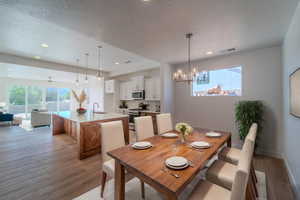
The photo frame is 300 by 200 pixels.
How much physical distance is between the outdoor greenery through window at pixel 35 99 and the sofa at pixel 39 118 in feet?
10.3

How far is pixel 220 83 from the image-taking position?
152 inches

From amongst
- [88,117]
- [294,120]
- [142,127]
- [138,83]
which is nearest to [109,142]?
[142,127]

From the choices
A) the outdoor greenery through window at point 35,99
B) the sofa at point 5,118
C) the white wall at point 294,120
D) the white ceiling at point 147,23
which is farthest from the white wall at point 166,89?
the outdoor greenery through window at point 35,99

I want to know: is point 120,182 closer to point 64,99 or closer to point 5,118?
point 5,118

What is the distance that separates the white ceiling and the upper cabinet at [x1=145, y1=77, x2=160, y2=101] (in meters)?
1.80

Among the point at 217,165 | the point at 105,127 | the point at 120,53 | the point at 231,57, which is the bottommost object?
the point at 217,165

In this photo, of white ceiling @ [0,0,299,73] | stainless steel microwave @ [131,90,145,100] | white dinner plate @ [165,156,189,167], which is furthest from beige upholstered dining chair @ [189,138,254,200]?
stainless steel microwave @ [131,90,145,100]

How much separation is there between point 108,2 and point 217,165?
2617 mm

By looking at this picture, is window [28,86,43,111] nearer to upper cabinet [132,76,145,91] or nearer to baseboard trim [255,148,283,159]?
upper cabinet [132,76,145,91]

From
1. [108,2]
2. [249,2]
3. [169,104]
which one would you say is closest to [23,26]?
[108,2]

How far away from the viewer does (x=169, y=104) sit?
14.8ft

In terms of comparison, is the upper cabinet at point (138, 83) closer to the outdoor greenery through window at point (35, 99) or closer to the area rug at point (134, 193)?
the area rug at point (134, 193)

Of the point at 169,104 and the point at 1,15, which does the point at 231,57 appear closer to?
the point at 169,104

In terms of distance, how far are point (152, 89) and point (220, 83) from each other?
2455mm
